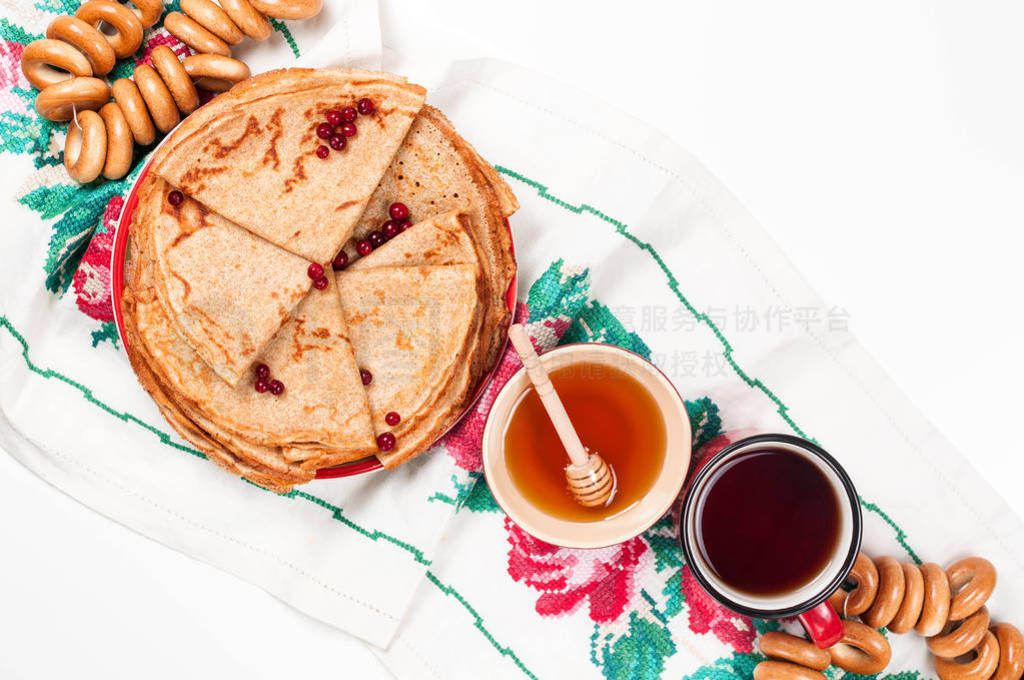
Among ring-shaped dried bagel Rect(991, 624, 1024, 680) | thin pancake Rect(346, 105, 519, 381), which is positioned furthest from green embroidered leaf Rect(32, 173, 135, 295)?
ring-shaped dried bagel Rect(991, 624, 1024, 680)

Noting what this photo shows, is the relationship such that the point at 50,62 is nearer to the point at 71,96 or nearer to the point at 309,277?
the point at 71,96

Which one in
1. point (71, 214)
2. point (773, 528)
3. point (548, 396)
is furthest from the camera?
point (71, 214)

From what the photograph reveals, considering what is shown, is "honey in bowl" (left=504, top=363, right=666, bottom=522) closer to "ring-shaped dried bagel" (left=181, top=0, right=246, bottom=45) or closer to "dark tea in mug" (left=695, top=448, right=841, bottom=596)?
"dark tea in mug" (left=695, top=448, right=841, bottom=596)

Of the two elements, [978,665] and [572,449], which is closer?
[572,449]

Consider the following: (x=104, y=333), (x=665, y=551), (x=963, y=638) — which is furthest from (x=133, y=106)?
(x=963, y=638)

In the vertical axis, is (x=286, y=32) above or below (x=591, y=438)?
above

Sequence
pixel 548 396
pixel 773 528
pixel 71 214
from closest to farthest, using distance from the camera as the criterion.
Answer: pixel 548 396
pixel 773 528
pixel 71 214

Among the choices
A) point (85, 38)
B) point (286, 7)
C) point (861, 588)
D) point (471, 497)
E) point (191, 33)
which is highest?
point (286, 7)
